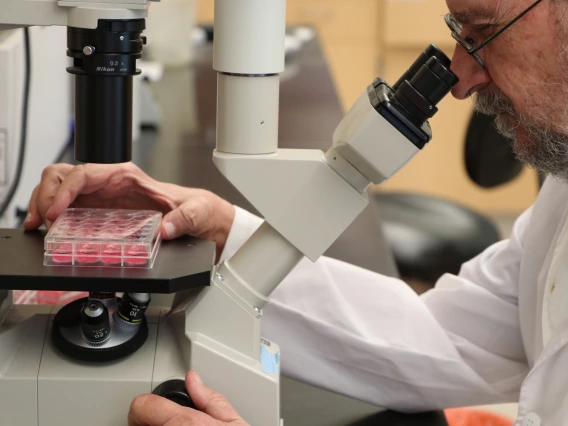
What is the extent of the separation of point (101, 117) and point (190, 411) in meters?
0.37

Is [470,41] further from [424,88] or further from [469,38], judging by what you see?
[424,88]

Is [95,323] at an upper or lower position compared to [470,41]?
lower

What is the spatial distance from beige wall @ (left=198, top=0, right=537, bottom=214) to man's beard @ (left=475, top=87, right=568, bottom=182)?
3793 millimetres

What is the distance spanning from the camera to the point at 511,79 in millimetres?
1175

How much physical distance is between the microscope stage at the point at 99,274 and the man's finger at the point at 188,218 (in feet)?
0.30

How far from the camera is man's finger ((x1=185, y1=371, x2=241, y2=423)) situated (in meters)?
0.98

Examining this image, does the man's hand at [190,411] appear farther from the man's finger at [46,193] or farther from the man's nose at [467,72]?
the man's nose at [467,72]

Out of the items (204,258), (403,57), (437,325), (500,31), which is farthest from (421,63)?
(403,57)

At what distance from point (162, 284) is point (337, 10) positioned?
4355 millimetres

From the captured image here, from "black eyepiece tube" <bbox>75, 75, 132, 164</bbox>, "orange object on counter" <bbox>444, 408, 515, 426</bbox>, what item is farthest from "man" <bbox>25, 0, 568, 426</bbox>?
"orange object on counter" <bbox>444, 408, 515, 426</bbox>

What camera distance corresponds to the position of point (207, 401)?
3.23 feet

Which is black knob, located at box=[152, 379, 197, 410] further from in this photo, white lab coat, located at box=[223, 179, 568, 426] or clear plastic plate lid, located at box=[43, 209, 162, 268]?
white lab coat, located at box=[223, 179, 568, 426]

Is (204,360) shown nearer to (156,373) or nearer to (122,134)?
(156,373)

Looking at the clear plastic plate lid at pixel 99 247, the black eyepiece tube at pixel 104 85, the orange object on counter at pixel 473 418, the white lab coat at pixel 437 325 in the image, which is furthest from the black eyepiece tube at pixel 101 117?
the orange object on counter at pixel 473 418
